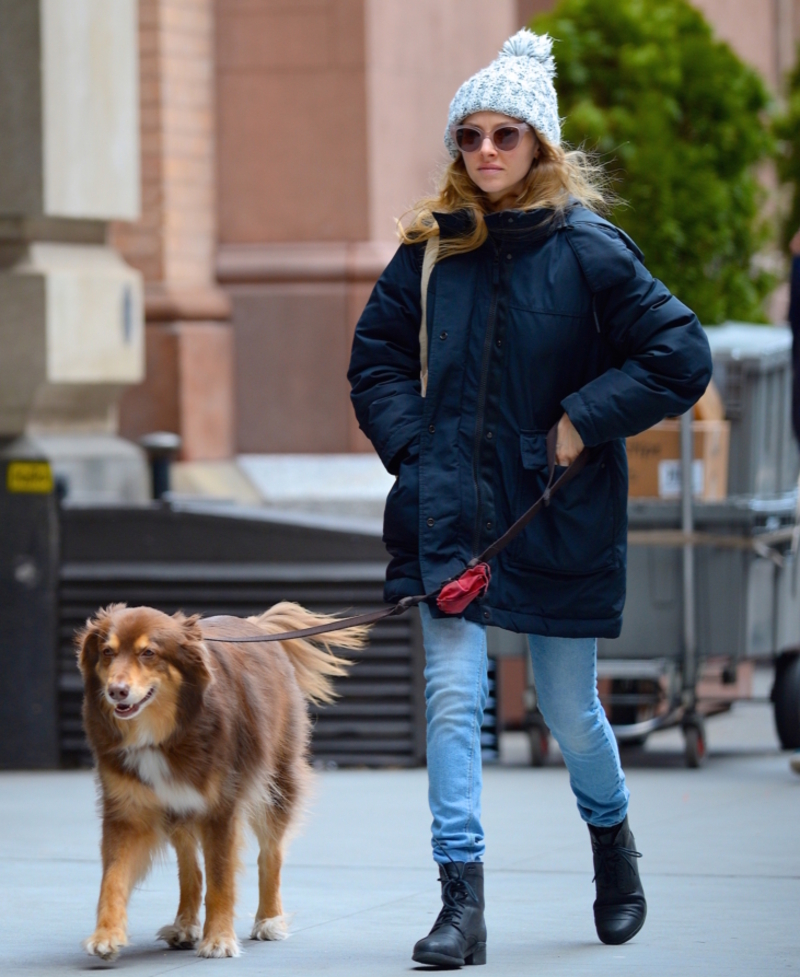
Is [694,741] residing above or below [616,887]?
below

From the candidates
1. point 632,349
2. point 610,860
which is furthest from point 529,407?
point 610,860

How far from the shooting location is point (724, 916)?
546 cm

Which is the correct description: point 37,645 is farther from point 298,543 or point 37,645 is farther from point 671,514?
point 671,514

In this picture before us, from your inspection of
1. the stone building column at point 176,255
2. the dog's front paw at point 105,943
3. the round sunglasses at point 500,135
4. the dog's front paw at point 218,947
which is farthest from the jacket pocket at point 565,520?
the stone building column at point 176,255

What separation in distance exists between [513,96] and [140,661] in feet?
5.34

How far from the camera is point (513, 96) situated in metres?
4.91

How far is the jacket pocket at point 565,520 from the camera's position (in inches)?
190

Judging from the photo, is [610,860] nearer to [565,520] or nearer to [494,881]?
[565,520]

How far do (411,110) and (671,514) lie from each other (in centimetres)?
378

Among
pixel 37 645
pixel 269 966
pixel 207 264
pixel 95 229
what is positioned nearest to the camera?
pixel 269 966

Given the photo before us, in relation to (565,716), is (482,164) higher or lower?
higher

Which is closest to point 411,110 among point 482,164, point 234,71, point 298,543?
point 234,71

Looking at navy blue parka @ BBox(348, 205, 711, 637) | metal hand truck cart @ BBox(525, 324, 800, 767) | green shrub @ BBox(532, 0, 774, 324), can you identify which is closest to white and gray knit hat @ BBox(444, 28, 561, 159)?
navy blue parka @ BBox(348, 205, 711, 637)

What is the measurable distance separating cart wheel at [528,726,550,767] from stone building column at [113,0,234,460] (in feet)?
9.86
